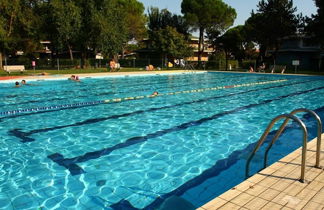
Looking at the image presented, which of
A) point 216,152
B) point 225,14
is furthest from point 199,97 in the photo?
point 225,14

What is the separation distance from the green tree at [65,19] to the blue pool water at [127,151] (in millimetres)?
22342

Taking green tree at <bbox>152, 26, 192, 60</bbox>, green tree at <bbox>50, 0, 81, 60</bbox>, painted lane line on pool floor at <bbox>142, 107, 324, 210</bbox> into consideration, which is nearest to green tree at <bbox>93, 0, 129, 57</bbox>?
green tree at <bbox>50, 0, 81, 60</bbox>

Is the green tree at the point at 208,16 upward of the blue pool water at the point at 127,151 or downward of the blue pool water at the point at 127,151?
upward

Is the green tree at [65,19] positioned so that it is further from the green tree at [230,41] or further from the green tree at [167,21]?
the green tree at [230,41]

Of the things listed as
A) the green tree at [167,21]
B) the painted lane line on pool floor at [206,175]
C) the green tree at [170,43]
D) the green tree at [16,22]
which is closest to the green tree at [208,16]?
the green tree at [167,21]

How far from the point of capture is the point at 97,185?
4566 mm

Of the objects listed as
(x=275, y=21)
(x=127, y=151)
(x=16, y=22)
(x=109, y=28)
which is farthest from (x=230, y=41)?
(x=127, y=151)

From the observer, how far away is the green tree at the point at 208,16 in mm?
44375

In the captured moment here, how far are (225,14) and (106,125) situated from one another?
1652 inches

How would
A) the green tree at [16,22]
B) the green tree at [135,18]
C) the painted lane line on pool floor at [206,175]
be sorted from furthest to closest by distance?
the green tree at [135,18] → the green tree at [16,22] → the painted lane line on pool floor at [206,175]

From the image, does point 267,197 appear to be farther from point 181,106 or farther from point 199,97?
point 199,97

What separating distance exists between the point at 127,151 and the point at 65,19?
96.2 feet

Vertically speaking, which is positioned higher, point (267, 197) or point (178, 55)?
point (178, 55)

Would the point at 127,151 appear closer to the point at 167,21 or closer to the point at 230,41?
the point at 230,41
